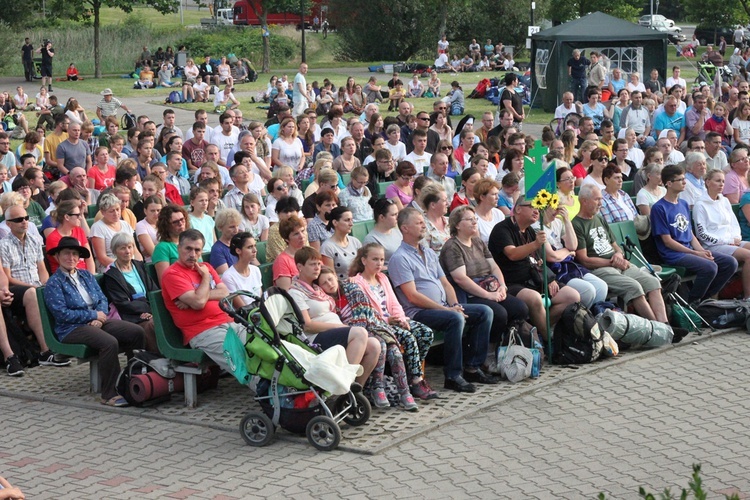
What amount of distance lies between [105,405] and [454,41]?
4795 cm

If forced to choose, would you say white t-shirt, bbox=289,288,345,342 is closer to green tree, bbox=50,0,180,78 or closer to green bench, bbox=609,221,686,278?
green bench, bbox=609,221,686,278

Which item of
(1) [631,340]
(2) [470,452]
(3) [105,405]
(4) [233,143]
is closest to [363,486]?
(2) [470,452]

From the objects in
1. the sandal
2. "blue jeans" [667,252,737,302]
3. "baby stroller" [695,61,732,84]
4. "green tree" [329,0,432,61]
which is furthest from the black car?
the sandal

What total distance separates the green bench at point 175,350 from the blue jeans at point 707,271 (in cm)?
501

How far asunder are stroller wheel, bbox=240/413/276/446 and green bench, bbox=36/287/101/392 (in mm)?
1720

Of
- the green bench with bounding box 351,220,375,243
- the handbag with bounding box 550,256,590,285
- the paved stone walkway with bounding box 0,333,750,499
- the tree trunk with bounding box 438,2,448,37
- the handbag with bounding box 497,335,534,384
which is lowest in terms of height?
the paved stone walkway with bounding box 0,333,750,499

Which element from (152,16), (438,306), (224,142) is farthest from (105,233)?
(152,16)

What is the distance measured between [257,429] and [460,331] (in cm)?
199

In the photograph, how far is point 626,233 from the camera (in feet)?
37.8

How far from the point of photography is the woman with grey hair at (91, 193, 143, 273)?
34.3ft

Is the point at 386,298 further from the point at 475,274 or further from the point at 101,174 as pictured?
the point at 101,174

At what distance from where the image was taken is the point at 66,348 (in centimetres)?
898

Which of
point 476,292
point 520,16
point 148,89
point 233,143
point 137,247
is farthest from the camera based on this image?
point 520,16

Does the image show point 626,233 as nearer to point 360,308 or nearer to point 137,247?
point 360,308
